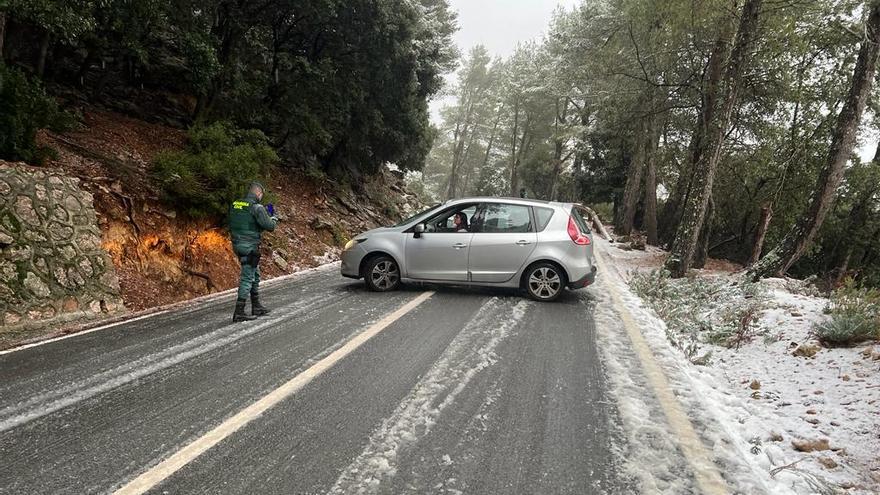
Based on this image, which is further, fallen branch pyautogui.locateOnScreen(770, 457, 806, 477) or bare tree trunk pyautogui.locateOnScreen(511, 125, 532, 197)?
bare tree trunk pyautogui.locateOnScreen(511, 125, 532, 197)

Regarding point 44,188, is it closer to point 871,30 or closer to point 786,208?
point 871,30

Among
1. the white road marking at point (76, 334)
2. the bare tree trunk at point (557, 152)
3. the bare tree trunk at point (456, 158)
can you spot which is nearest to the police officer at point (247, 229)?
the white road marking at point (76, 334)

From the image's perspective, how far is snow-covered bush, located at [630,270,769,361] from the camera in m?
5.90

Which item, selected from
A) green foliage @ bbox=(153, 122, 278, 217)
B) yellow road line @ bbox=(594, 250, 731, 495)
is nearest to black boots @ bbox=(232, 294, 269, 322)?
green foliage @ bbox=(153, 122, 278, 217)

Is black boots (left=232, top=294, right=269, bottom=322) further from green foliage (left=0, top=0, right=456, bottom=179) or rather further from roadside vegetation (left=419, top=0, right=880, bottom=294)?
roadside vegetation (left=419, top=0, right=880, bottom=294)

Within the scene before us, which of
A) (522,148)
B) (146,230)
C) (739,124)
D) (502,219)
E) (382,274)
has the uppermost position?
(522,148)

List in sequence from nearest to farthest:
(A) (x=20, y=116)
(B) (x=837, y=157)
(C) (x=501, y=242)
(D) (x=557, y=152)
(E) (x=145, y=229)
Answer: (A) (x=20, y=116) → (C) (x=501, y=242) → (E) (x=145, y=229) → (B) (x=837, y=157) → (D) (x=557, y=152)

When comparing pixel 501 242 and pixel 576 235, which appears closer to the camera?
pixel 576 235

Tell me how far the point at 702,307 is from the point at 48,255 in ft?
33.4

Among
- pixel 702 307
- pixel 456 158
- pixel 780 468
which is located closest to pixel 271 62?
pixel 702 307

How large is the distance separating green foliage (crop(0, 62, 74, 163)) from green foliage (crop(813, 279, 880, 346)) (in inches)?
434

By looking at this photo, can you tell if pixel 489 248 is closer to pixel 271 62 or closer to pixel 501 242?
pixel 501 242

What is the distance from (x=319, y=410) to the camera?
3.50m

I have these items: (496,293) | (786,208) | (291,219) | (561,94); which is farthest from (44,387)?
(561,94)
